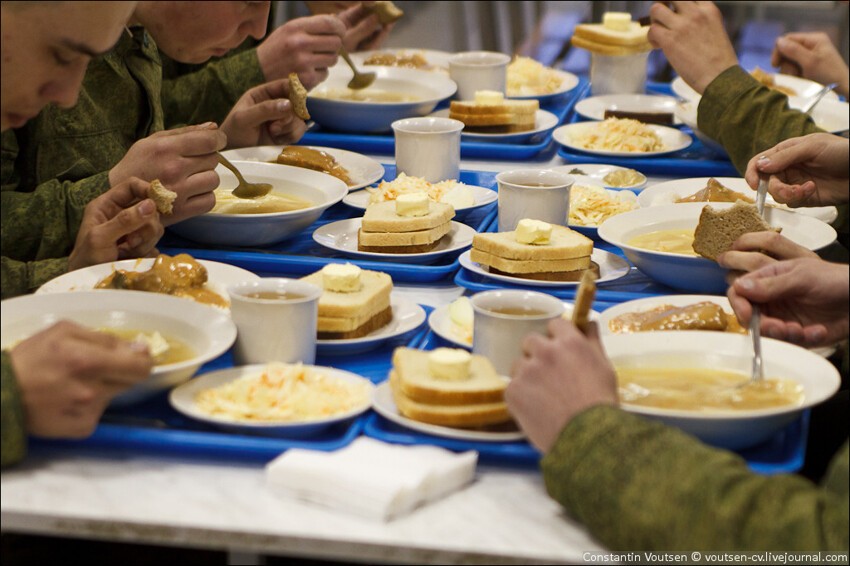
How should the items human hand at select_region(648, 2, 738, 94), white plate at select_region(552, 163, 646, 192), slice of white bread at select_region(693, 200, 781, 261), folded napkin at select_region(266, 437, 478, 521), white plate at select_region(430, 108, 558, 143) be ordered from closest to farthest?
folded napkin at select_region(266, 437, 478, 521), slice of white bread at select_region(693, 200, 781, 261), white plate at select_region(552, 163, 646, 192), human hand at select_region(648, 2, 738, 94), white plate at select_region(430, 108, 558, 143)

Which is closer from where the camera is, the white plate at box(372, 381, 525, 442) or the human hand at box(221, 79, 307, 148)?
the white plate at box(372, 381, 525, 442)

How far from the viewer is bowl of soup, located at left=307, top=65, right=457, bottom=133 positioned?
3.22 m

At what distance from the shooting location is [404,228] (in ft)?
7.38

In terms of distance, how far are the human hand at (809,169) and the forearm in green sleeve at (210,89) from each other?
1.62 meters

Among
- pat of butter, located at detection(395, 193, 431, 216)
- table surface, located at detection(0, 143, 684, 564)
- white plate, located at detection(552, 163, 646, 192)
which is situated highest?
pat of butter, located at detection(395, 193, 431, 216)

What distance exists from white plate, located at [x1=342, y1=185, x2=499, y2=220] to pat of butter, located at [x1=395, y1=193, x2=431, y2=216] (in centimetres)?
25

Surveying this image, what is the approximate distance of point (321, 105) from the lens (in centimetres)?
326

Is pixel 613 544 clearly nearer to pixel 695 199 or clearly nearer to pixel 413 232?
pixel 413 232

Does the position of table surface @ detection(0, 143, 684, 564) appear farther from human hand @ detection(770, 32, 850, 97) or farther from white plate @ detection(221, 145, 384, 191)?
human hand @ detection(770, 32, 850, 97)

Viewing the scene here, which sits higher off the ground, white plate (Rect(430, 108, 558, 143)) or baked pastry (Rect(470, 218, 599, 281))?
white plate (Rect(430, 108, 558, 143))

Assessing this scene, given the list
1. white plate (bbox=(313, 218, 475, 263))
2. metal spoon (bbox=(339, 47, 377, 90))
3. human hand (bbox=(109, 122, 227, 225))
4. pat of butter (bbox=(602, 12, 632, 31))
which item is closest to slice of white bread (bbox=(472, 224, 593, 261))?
→ white plate (bbox=(313, 218, 475, 263))

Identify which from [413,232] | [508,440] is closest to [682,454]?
[508,440]

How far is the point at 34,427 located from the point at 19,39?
1.80 ft

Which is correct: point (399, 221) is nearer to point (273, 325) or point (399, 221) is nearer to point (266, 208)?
point (266, 208)
